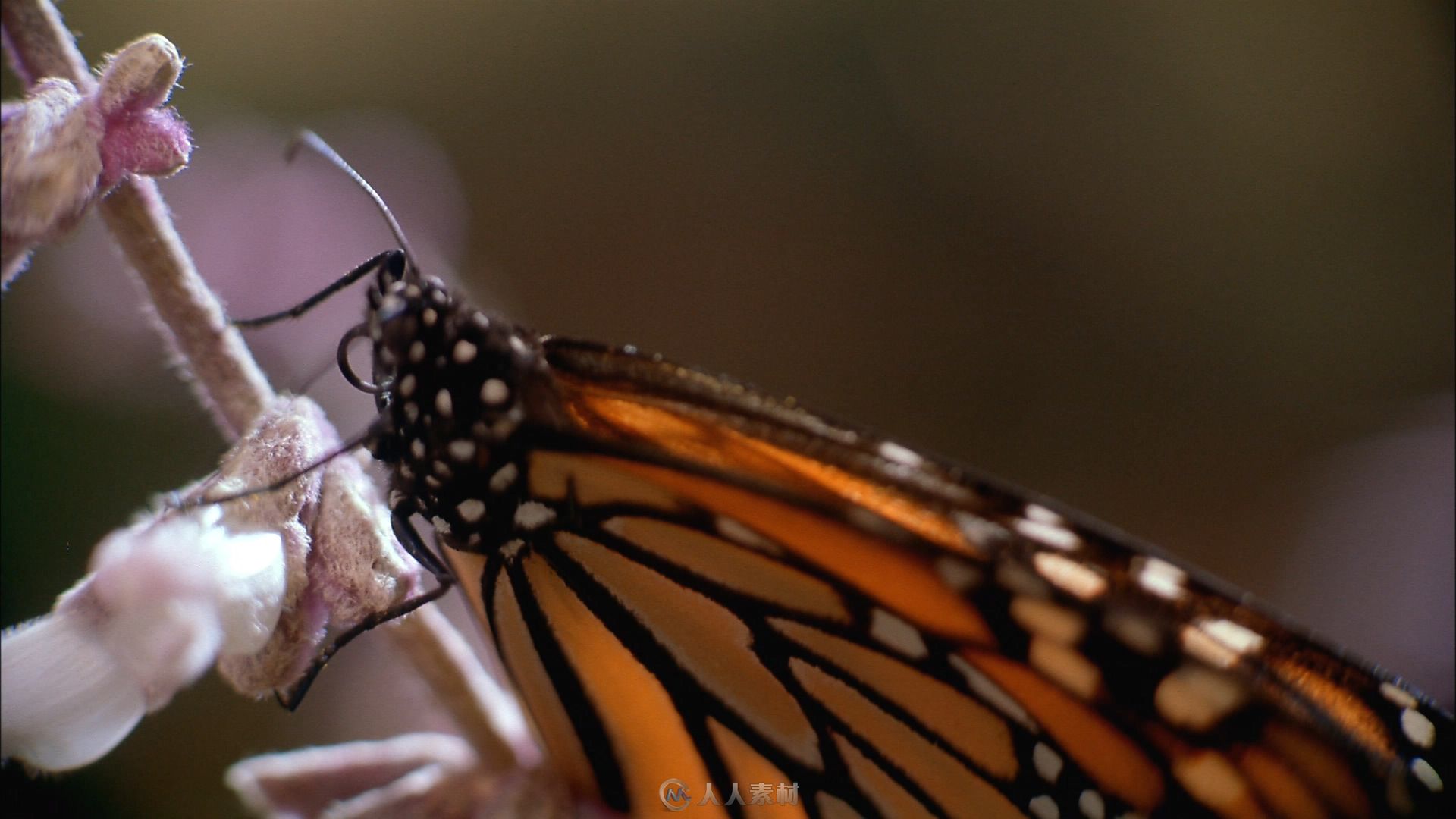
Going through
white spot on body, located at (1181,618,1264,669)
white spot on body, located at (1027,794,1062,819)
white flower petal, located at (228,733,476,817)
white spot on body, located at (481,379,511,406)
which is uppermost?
white spot on body, located at (1181,618,1264,669)

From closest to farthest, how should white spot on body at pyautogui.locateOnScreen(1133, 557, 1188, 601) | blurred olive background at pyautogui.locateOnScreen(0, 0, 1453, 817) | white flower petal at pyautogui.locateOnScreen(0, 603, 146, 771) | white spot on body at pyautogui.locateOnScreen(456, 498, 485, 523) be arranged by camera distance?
white flower petal at pyautogui.locateOnScreen(0, 603, 146, 771)
white spot on body at pyautogui.locateOnScreen(1133, 557, 1188, 601)
white spot on body at pyautogui.locateOnScreen(456, 498, 485, 523)
blurred olive background at pyautogui.locateOnScreen(0, 0, 1453, 817)

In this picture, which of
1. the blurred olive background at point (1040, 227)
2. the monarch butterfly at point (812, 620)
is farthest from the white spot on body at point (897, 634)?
the blurred olive background at point (1040, 227)

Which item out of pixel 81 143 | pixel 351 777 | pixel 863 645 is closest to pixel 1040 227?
pixel 863 645

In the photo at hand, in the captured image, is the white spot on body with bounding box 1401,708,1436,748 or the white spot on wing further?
the white spot on wing

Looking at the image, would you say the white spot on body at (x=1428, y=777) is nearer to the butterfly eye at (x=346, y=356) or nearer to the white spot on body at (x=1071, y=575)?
the white spot on body at (x=1071, y=575)

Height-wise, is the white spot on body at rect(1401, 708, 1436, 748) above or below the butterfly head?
above

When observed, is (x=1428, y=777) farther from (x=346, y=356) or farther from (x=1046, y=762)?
(x=346, y=356)

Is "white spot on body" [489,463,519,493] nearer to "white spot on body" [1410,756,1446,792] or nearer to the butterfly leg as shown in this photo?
the butterfly leg

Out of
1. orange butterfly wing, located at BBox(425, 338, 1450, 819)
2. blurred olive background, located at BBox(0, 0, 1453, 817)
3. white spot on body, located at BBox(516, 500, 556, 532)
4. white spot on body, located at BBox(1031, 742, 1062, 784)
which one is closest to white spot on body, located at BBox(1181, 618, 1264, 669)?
orange butterfly wing, located at BBox(425, 338, 1450, 819)
